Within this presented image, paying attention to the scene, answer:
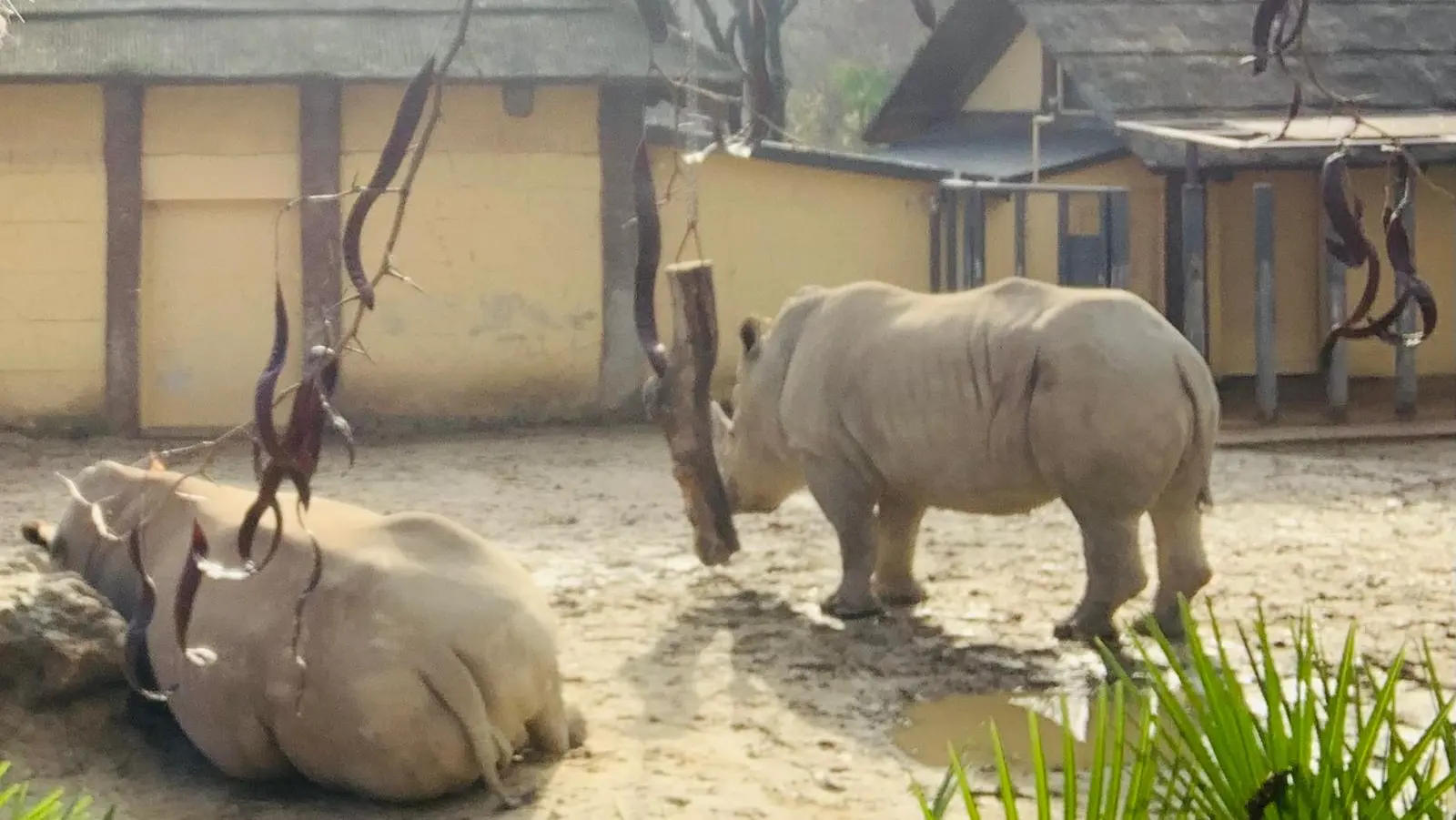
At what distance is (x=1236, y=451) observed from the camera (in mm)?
9680

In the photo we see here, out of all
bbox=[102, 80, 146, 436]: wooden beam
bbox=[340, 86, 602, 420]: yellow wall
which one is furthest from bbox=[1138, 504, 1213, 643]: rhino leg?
bbox=[102, 80, 146, 436]: wooden beam

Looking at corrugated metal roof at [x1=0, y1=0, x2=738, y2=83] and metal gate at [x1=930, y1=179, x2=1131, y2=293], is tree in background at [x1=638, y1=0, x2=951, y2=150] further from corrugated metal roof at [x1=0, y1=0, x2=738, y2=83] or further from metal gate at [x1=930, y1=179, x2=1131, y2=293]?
corrugated metal roof at [x1=0, y1=0, x2=738, y2=83]

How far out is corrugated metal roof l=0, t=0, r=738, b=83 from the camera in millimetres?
10820

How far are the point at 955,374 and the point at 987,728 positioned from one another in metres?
1.35

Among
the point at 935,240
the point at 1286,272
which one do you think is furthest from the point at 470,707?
the point at 1286,272

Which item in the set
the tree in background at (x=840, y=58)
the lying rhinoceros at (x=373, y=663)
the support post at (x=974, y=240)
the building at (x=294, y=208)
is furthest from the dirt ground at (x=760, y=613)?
the tree in background at (x=840, y=58)

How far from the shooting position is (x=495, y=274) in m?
11.5

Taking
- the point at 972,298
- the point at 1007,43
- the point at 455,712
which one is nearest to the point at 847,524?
the point at 972,298

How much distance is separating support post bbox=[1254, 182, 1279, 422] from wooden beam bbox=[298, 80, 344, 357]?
5.82 m

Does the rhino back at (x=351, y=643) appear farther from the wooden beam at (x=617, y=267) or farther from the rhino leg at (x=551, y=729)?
the wooden beam at (x=617, y=267)

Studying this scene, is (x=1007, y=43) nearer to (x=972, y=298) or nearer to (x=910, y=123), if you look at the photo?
(x=910, y=123)

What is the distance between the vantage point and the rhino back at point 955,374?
5.04m

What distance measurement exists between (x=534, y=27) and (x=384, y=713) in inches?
336

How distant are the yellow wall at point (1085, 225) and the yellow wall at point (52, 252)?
606cm
